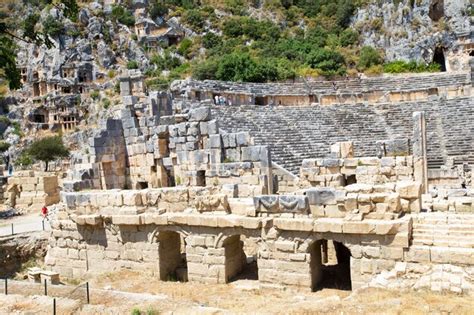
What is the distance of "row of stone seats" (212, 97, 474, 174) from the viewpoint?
19286 millimetres

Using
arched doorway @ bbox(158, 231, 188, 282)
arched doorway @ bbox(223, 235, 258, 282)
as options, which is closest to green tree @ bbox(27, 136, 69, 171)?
arched doorway @ bbox(158, 231, 188, 282)

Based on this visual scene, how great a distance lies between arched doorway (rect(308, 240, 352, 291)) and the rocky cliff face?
89.3 ft

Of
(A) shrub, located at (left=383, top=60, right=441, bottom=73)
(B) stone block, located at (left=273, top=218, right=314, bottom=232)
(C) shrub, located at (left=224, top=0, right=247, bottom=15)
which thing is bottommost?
(B) stone block, located at (left=273, top=218, right=314, bottom=232)

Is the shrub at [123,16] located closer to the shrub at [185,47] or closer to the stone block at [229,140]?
the shrub at [185,47]

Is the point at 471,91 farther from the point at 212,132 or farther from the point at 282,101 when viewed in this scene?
the point at 212,132

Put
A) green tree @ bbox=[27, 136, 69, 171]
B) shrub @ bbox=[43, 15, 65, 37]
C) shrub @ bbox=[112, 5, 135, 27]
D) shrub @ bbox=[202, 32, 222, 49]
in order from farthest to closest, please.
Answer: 1. shrub @ bbox=[112, 5, 135, 27]
2. shrub @ bbox=[43, 15, 65, 37]
3. shrub @ bbox=[202, 32, 222, 49]
4. green tree @ bbox=[27, 136, 69, 171]

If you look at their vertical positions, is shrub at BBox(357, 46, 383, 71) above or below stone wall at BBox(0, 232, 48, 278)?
above

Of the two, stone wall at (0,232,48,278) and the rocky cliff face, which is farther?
the rocky cliff face

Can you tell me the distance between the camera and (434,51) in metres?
36.8

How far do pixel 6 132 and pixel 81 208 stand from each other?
149 ft

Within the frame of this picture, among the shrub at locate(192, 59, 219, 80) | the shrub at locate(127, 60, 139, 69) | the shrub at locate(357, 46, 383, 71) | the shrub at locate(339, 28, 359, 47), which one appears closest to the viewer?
the shrub at locate(192, 59, 219, 80)

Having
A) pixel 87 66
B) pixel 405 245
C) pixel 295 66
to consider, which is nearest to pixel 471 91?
pixel 295 66

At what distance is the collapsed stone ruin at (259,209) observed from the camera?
8.86 meters

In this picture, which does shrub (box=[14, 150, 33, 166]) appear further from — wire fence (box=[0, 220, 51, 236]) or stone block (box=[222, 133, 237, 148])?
stone block (box=[222, 133, 237, 148])
